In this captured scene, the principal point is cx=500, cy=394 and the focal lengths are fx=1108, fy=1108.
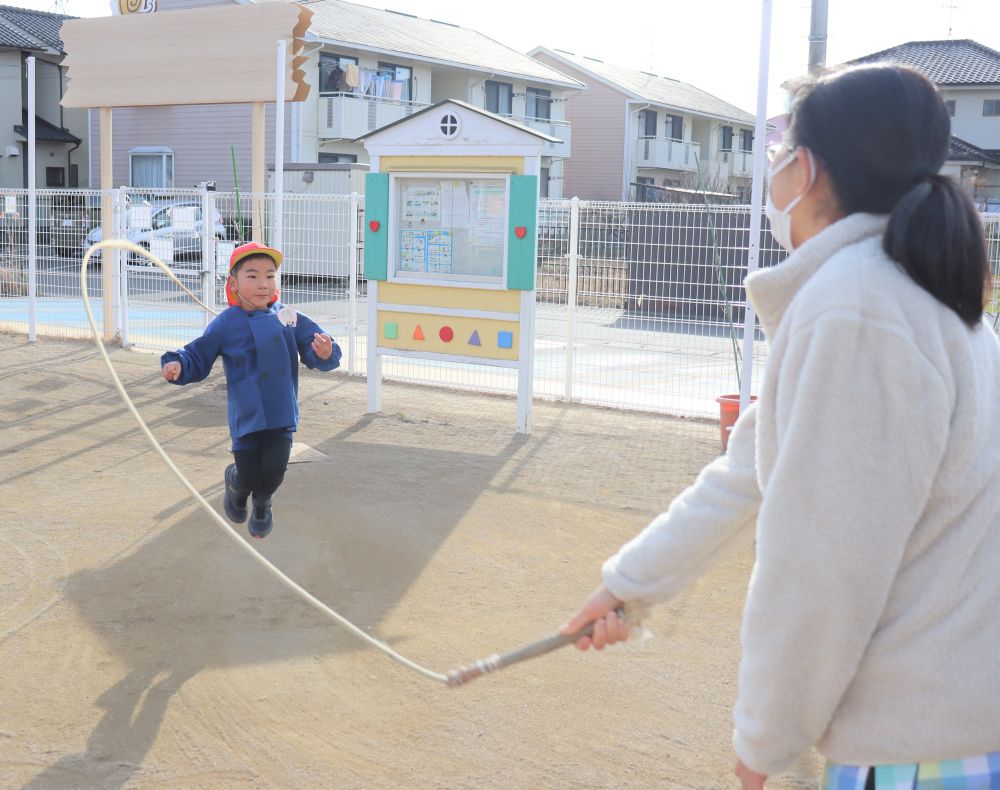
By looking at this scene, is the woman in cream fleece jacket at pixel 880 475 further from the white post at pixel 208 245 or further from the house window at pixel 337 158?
the house window at pixel 337 158

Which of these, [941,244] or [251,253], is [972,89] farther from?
→ [941,244]

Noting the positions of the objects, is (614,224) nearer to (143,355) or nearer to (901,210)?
(143,355)

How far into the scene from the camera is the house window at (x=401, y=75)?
1226 inches

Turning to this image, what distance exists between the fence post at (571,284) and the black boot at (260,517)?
5.33m

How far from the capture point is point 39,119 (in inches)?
1410

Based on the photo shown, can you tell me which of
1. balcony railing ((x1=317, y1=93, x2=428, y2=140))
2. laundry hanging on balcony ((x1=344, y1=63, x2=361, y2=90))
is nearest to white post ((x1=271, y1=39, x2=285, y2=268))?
balcony railing ((x1=317, y1=93, x2=428, y2=140))

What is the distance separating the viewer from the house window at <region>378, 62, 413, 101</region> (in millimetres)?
31141

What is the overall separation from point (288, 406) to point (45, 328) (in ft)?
36.5

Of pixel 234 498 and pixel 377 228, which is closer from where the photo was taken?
pixel 234 498

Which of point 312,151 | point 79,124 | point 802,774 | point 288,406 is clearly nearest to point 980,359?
point 802,774

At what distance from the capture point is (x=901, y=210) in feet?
5.44

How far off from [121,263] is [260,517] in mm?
8404

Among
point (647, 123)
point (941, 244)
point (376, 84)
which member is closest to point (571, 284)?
point (941, 244)

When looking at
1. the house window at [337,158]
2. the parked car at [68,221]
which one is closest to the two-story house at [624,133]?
the house window at [337,158]
